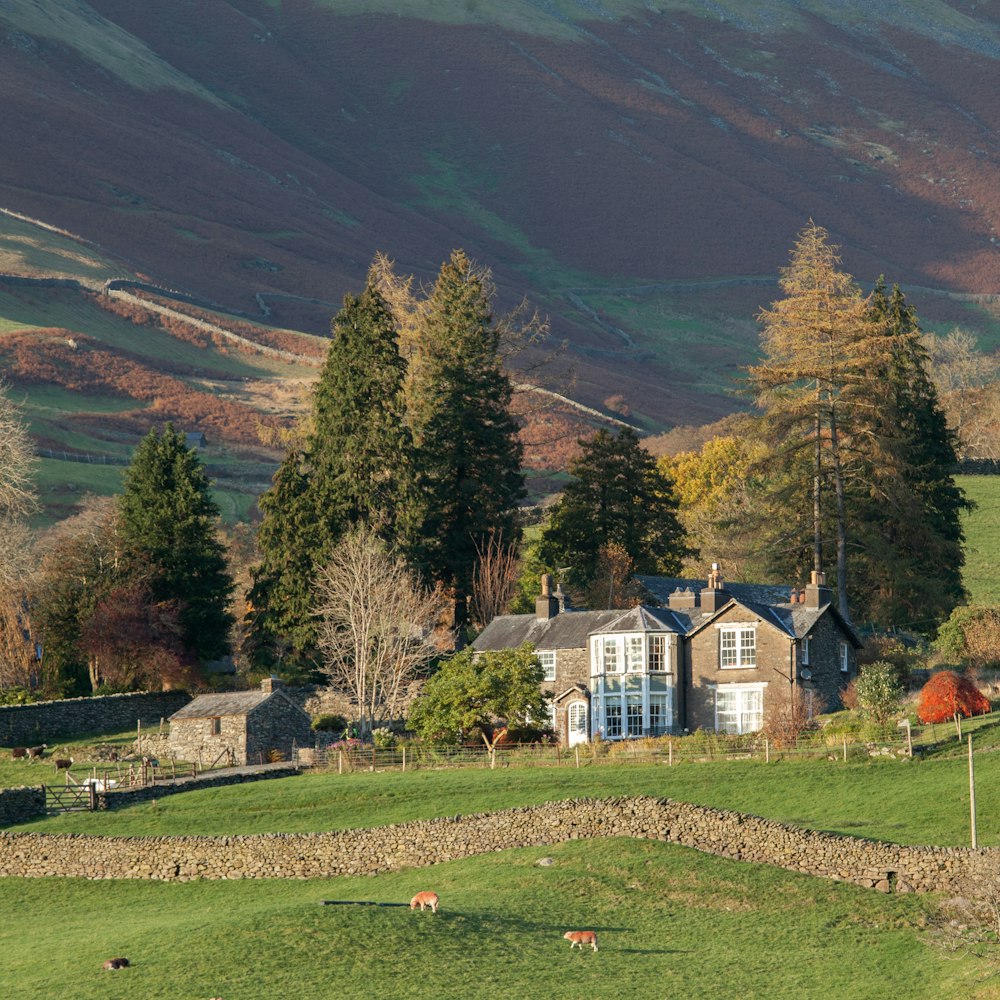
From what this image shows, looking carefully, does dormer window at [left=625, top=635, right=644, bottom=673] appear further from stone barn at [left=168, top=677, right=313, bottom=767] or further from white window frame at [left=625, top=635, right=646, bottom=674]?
stone barn at [left=168, top=677, right=313, bottom=767]

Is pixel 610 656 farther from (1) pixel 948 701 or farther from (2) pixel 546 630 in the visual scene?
(1) pixel 948 701

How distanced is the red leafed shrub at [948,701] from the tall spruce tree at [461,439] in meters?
29.9

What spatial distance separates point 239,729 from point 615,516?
25.0 m

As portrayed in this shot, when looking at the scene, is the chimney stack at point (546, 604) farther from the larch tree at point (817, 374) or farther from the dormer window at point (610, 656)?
the larch tree at point (817, 374)

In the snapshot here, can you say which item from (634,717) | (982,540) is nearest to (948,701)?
(634,717)

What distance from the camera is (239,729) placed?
69.7 m

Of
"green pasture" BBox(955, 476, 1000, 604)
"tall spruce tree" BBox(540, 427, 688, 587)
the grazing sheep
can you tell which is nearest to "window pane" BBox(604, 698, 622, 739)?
"tall spruce tree" BBox(540, 427, 688, 587)

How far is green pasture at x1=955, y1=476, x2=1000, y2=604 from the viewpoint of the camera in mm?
89250

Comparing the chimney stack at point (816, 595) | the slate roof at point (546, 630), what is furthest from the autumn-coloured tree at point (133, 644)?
the chimney stack at point (816, 595)

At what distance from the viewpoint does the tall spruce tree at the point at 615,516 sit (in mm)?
86688

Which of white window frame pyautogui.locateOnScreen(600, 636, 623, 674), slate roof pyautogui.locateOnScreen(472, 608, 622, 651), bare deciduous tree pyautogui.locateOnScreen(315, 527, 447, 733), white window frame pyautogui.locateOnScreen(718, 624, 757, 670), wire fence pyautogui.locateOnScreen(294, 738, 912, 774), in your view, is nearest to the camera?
wire fence pyautogui.locateOnScreen(294, 738, 912, 774)

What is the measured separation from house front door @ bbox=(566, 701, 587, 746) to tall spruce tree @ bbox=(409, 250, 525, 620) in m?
15.5

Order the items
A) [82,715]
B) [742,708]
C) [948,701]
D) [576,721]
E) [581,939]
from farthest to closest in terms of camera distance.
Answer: [82,715], [576,721], [742,708], [948,701], [581,939]

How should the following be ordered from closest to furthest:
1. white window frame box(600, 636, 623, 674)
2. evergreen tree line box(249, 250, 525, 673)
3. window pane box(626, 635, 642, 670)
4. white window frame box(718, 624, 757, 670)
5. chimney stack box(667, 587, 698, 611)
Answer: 1. white window frame box(718, 624, 757, 670)
2. window pane box(626, 635, 642, 670)
3. white window frame box(600, 636, 623, 674)
4. chimney stack box(667, 587, 698, 611)
5. evergreen tree line box(249, 250, 525, 673)
